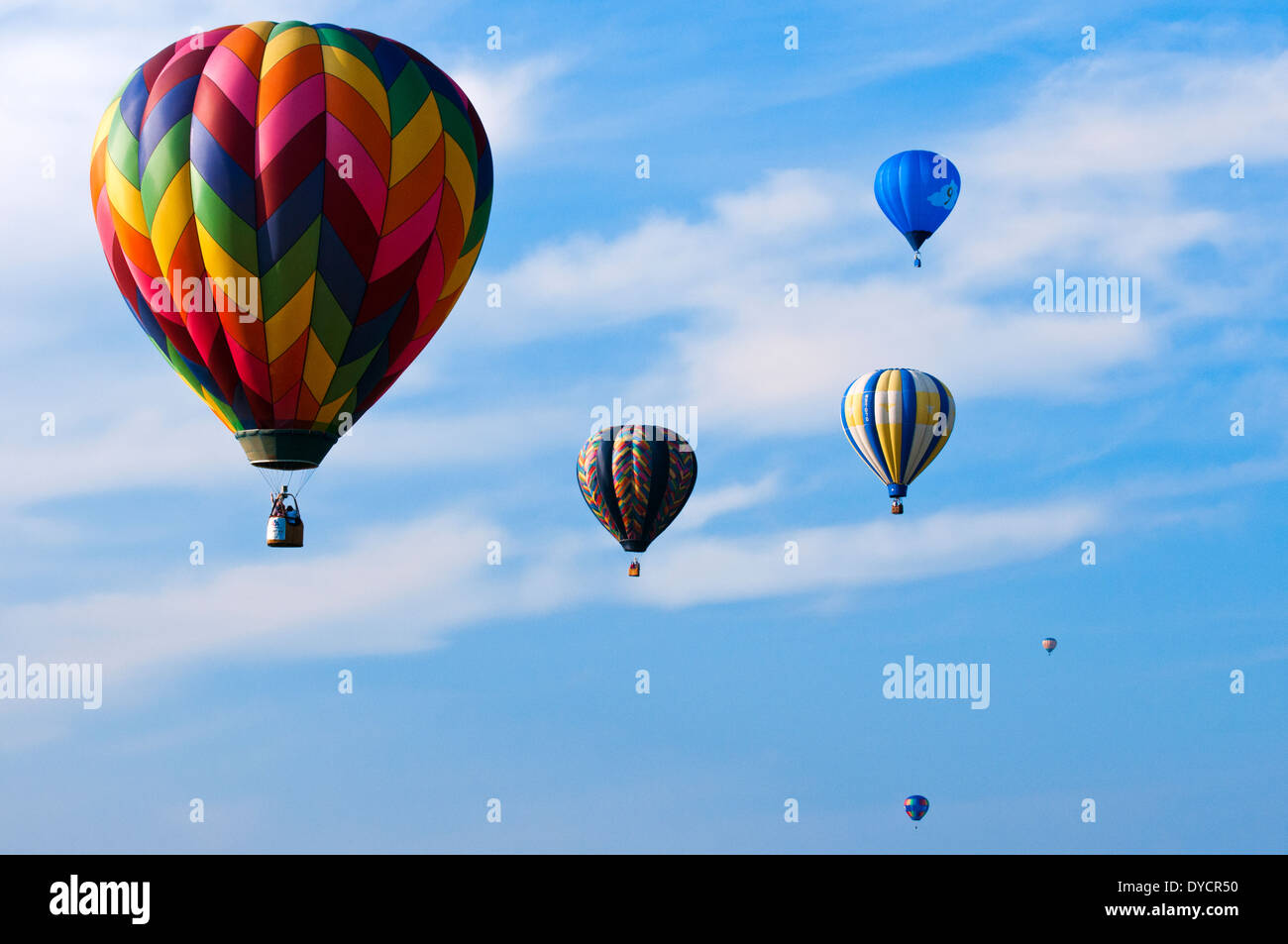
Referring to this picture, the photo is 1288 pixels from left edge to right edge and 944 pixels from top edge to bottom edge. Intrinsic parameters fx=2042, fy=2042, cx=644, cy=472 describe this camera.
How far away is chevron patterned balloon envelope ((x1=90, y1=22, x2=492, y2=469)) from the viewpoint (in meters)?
31.3

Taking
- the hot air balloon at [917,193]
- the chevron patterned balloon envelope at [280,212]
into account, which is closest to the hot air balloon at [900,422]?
the hot air balloon at [917,193]

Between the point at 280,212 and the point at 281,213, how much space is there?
29mm

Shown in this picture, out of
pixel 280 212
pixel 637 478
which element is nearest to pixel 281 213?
pixel 280 212

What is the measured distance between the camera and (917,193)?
4744 centimetres

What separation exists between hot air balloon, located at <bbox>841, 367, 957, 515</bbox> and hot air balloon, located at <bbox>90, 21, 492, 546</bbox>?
18.0m

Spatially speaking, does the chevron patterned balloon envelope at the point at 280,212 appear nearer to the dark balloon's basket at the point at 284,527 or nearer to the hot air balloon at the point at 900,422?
the dark balloon's basket at the point at 284,527

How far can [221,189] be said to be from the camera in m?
31.2

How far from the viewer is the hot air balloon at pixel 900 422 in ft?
159

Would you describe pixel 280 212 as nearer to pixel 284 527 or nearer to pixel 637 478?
pixel 284 527
